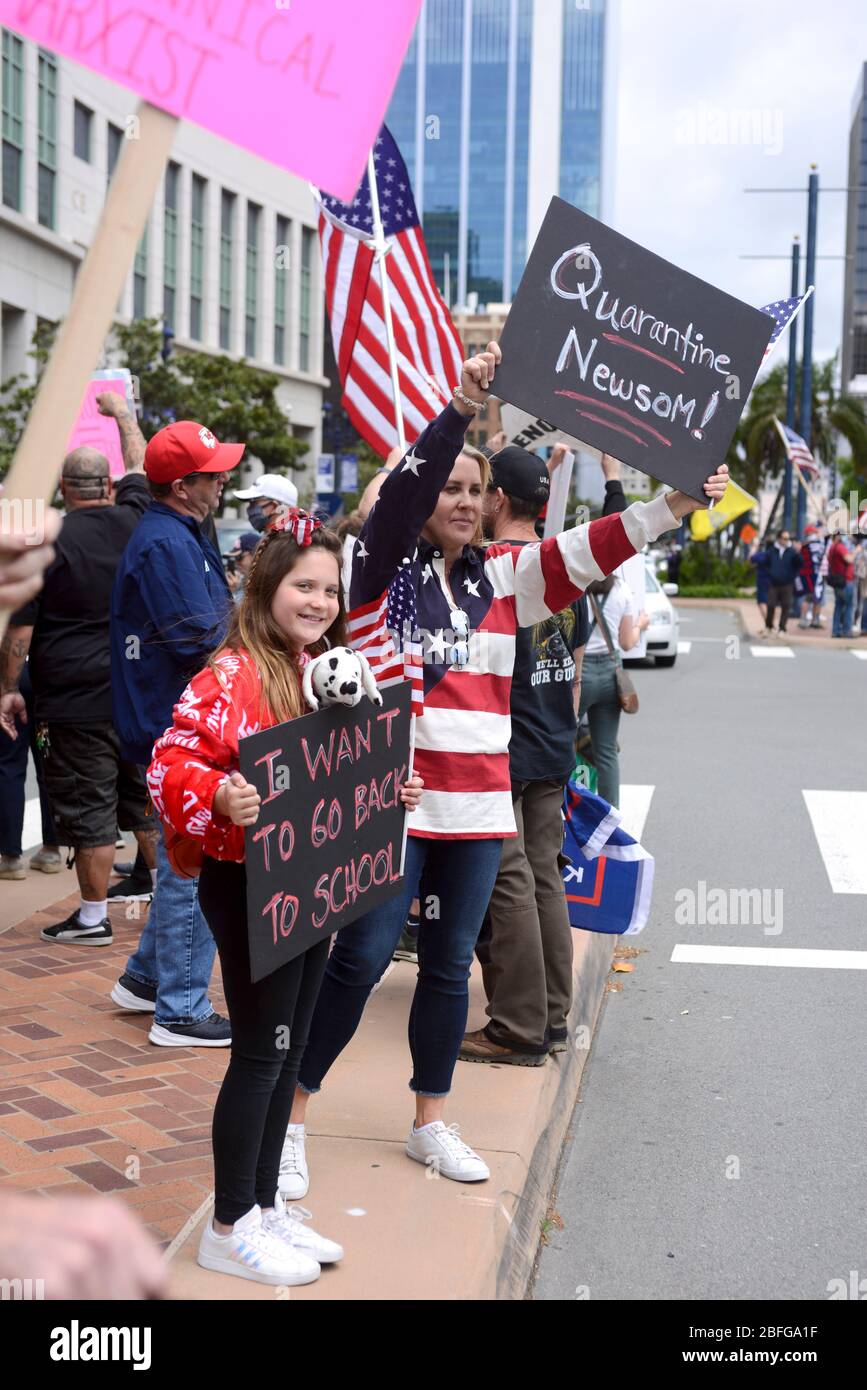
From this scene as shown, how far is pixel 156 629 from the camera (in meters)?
5.07

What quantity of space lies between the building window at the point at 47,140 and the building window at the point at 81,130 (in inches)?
59.7

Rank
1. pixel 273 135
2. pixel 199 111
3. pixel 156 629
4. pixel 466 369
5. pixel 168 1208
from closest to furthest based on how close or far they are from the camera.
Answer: pixel 199 111 < pixel 273 135 < pixel 466 369 < pixel 168 1208 < pixel 156 629

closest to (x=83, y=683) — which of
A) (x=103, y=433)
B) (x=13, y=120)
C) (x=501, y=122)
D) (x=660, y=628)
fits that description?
(x=103, y=433)

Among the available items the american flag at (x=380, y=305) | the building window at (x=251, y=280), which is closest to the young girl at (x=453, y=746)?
the american flag at (x=380, y=305)

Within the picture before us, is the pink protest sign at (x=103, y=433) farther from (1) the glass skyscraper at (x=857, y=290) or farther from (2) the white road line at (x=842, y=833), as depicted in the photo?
(1) the glass skyscraper at (x=857, y=290)

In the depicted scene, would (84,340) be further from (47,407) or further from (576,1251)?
(576,1251)

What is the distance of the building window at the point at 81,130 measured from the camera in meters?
34.4

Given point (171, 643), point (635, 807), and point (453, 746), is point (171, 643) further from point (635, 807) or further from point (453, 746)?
point (635, 807)

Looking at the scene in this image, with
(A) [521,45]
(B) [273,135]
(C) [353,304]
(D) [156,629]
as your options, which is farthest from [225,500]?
(A) [521,45]

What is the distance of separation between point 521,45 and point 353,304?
19201 centimetres

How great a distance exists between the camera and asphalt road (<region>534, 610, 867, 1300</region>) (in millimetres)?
3896

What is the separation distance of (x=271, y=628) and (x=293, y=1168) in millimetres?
1381

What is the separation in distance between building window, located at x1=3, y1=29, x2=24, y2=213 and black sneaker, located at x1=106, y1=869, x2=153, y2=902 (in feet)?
87.0

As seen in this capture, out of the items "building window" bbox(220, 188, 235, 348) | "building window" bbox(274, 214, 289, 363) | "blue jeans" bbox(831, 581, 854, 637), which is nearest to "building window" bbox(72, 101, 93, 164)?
"building window" bbox(220, 188, 235, 348)
